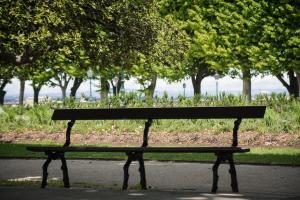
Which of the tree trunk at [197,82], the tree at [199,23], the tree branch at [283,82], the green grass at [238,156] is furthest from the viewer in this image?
the tree trunk at [197,82]

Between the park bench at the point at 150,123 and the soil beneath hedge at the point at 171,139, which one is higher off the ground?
the park bench at the point at 150,123

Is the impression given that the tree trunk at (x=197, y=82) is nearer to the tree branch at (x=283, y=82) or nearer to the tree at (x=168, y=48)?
the tree branch at (x=283, y=82)

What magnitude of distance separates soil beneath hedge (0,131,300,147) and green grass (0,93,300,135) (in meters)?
0.57

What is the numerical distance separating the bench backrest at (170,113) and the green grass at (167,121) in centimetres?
842

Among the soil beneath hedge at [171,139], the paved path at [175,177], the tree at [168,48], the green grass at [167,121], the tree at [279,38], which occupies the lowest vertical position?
the paved path at [175,177]

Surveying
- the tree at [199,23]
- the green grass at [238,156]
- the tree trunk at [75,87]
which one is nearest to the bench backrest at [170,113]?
the green grass at [238,156]

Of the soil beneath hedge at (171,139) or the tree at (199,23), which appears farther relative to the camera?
the tree at (199,23)

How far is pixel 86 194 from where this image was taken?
7.69 meters

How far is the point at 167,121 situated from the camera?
64.2 ft

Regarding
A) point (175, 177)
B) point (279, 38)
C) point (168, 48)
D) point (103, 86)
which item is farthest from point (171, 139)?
point (103, 86)

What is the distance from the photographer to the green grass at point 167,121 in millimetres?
17578

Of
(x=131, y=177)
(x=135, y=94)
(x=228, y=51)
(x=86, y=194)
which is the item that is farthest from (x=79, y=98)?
(x=86, y=194)

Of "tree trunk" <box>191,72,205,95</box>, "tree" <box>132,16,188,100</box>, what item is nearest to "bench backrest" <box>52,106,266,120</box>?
"tree" <box>132,16,188,100</box>

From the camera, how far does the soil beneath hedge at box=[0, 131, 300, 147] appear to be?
52.0 feet
